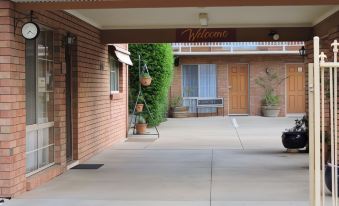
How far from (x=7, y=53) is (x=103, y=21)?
14.5 ft

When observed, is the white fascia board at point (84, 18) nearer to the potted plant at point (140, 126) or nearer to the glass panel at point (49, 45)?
the glass panel at point (49, 45)

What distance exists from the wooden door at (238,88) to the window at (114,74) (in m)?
10.4

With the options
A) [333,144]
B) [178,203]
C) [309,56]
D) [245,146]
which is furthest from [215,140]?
[333,144]

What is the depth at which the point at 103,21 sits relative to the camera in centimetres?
1132

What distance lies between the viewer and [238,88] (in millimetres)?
24359

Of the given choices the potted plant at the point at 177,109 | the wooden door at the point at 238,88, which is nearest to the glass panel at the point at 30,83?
the potted plant at the point at 177,109

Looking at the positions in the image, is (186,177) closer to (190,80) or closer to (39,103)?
(39,103)

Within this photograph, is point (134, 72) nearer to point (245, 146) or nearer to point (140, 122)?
point (140, 122)

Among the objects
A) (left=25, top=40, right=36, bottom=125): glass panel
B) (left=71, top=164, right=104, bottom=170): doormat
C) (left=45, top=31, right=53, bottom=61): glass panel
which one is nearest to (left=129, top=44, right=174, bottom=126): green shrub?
(left=71, top=164, right=104, bottom=170): doormat

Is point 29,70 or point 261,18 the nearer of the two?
point 29,70

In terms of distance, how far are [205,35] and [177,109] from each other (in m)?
12.3

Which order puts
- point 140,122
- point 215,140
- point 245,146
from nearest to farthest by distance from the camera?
1. point 245,146
2. point 215,140
3. point 140,122

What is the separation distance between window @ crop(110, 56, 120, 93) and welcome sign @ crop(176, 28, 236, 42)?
2515 millimetres

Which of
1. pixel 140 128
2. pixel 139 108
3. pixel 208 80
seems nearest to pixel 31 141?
pixel 139 108
